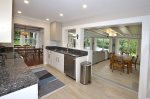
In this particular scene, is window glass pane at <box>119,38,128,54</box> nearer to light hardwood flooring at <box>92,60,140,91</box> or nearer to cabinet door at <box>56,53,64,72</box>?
light hardwood flooring at <box>92,60,140,91</box>

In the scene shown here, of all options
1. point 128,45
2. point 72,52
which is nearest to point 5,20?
point 72,52

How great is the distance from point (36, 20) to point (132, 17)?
14.6ft

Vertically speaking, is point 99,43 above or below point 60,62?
above

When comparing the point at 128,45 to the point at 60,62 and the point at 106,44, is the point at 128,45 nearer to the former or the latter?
the point at 106,44

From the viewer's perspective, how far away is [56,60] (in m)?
4.98

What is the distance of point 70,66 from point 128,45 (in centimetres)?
726

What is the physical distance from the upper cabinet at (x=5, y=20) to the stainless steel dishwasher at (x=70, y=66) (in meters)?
2.76

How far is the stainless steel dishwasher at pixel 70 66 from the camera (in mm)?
3750

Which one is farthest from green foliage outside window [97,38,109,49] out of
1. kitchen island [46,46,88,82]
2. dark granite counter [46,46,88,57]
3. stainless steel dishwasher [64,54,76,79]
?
stainless steel dishwasher [64,54,76,79]

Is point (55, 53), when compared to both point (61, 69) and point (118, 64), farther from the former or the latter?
point (118, 64)

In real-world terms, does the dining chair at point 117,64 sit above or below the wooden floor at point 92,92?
above

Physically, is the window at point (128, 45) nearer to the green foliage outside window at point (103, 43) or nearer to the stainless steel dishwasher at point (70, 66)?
the green foliage outside window at point (103, 43)

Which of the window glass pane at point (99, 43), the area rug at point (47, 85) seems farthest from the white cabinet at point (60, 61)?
the window glass pane at point (99, 43)

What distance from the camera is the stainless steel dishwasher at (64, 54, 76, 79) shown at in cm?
375
